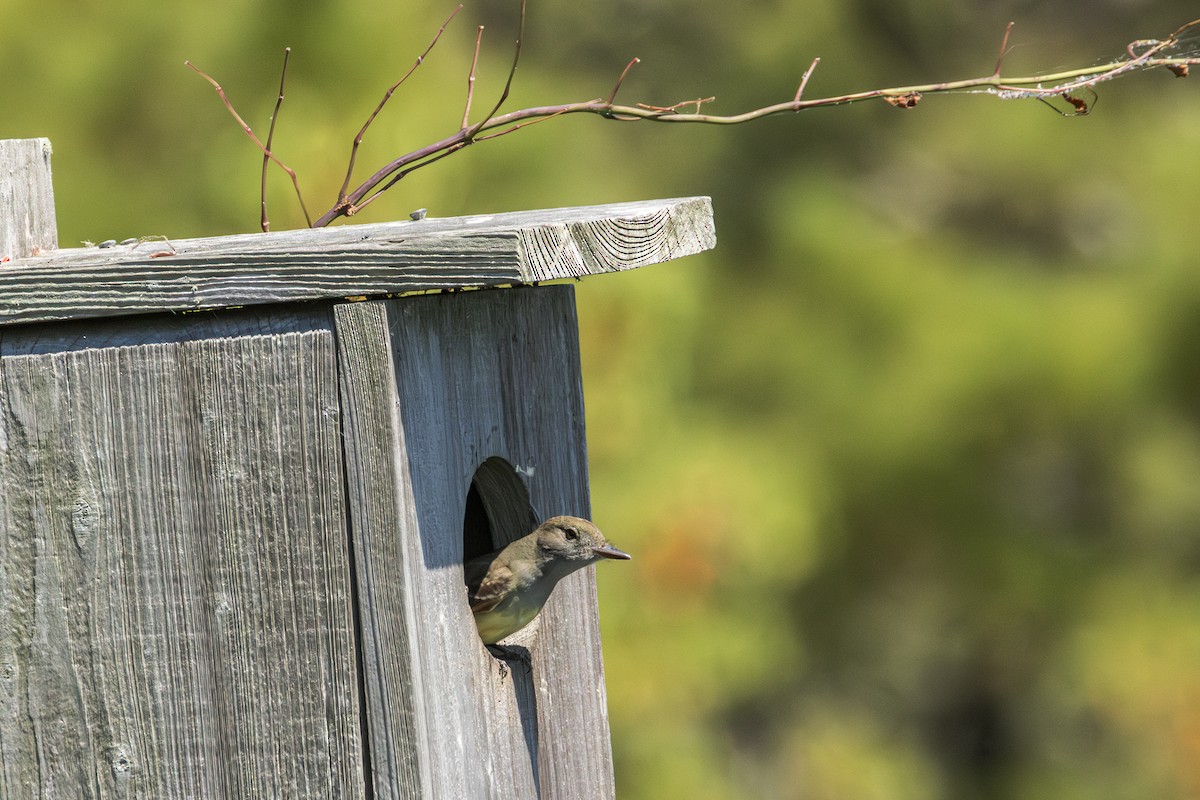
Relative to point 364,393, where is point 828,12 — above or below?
above

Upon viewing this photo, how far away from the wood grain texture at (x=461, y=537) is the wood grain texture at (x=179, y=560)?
2.7 inches

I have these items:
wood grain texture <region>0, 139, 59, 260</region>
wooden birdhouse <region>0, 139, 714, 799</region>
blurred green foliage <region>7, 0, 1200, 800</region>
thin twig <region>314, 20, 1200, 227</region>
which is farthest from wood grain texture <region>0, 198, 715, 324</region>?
blurred green foliage <region>7, 0, 1200, 800</region>

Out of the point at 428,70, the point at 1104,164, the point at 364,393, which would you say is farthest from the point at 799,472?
the point at 364,393

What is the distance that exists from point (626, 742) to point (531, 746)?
2.80 metres

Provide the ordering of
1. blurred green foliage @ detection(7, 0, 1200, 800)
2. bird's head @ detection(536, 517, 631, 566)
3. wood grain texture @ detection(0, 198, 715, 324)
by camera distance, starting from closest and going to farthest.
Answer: wood grain texture @ detection(0, 198, 715, 324)
bird's head @ detection(536, 517, 631, 566)
blurred green foliage @ detection(7, 0, 1200, 800)

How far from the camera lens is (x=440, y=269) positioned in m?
2.01

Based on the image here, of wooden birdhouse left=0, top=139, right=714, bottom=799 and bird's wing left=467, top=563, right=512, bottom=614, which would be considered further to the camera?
bird's wing left=467, top=563, right=512, bottom=614

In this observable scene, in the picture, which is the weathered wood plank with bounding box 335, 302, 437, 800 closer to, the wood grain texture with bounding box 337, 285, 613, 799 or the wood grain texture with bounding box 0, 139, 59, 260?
the wood grain texture with bounding box 337, 285, 613, 799

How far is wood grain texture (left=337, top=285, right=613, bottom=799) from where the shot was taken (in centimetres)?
207

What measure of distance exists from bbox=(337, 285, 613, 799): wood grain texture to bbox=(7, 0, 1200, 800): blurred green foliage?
1.93 meters

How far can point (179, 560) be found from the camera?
83.1 inches

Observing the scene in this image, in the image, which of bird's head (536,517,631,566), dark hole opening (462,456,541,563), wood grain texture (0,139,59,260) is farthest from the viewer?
dark hole opening (462,456,541,563)

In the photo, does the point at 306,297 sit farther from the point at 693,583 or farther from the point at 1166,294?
the point at 1166,294

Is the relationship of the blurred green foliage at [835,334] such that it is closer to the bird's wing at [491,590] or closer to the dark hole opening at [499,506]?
the dark hole opening at [499,506]
